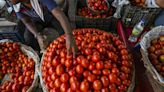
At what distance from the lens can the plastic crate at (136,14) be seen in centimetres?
177

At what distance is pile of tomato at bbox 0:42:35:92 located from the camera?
1.53 m

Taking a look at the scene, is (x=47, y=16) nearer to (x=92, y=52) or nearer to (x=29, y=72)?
(x=29, y=72)

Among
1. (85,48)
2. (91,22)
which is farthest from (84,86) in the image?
(91,22)

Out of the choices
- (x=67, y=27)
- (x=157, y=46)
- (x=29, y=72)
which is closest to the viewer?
(x=67, y=27)

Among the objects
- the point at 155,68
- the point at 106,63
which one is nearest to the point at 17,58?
the point at 106,63

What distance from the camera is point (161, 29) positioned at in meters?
1.55

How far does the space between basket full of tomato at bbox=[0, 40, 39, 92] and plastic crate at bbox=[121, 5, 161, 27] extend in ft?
3.10

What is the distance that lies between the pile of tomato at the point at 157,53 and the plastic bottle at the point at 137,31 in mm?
221

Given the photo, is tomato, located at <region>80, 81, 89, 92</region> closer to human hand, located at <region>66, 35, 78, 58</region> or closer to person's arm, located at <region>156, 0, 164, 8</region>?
human hand, located at <region>66, 35, 78, 58</region>

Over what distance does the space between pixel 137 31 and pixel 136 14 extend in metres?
0.19

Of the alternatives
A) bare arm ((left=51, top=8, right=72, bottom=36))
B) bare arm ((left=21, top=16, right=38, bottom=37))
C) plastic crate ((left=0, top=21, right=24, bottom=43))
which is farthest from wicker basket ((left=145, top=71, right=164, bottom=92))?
plastic crate ((left=0, top=21, right=24, bottom=43))

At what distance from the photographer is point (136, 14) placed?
71.4 inches

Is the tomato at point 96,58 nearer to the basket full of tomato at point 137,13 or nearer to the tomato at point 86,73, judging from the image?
the tomato at point 86,73

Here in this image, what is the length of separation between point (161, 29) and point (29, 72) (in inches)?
45.5
